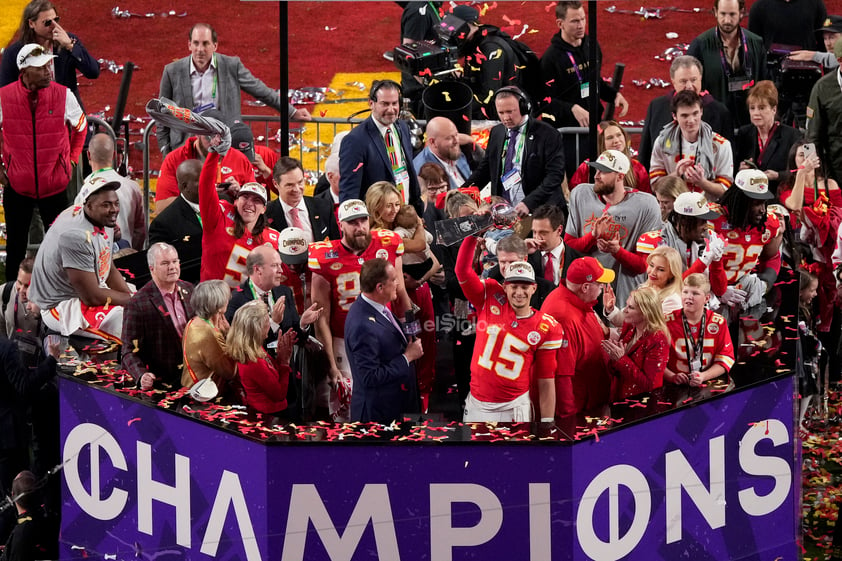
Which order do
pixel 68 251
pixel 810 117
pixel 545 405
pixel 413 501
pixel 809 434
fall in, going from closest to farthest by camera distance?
pixel 413 501 → pixel 545 405 → pixel 68 251 → pixel 809 434 → pixel 810 117

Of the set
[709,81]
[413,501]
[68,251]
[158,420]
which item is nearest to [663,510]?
[413,501]

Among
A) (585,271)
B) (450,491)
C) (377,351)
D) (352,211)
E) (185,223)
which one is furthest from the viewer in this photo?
(185,223)

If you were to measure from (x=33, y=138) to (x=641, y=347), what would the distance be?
483cm

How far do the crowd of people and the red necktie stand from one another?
0.01 m

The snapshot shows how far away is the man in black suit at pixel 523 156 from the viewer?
37.7 feet

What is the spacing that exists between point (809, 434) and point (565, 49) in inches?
146

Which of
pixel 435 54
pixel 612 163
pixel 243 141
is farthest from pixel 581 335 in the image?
pixel 435 54

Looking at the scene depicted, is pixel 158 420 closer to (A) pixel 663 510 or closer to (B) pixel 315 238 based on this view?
(B) pixel 315 238

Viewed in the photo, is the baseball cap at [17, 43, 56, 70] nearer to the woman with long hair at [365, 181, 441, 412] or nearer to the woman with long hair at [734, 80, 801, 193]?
the woman with long hair at [365, 181, 441, 412]

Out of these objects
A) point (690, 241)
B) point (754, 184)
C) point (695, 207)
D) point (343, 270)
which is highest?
point (754, 184)

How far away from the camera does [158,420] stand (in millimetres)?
9195

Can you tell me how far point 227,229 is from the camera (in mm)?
10477

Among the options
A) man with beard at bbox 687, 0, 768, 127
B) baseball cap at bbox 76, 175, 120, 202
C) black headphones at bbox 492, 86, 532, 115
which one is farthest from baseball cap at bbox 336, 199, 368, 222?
man with beard at bbox 687, 0, 768, 127

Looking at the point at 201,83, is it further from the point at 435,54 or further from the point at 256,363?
the point at 256,363
